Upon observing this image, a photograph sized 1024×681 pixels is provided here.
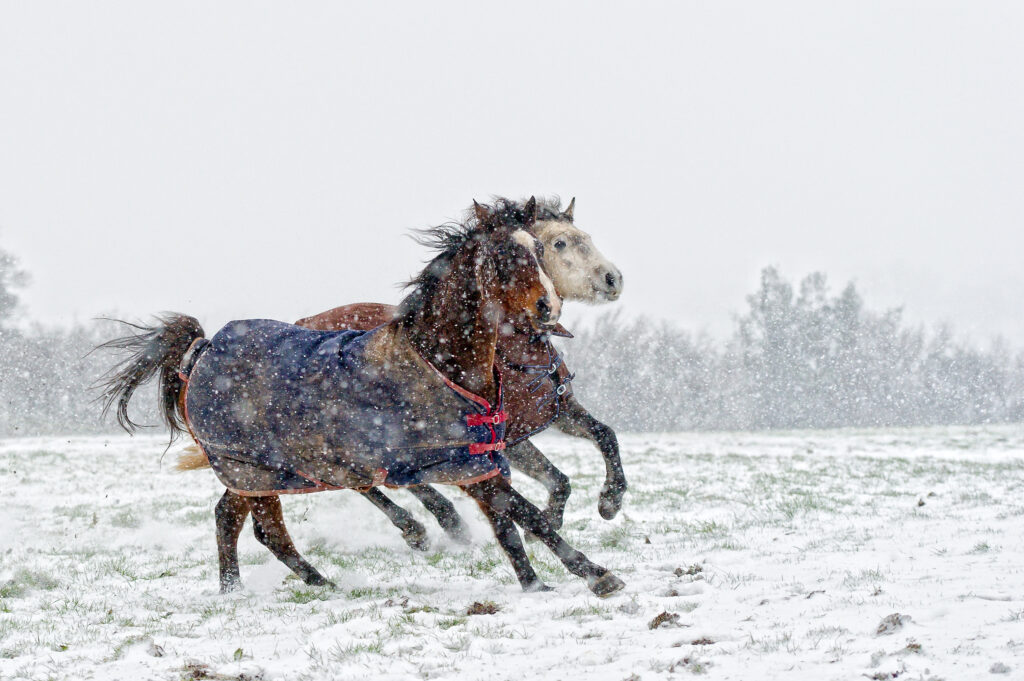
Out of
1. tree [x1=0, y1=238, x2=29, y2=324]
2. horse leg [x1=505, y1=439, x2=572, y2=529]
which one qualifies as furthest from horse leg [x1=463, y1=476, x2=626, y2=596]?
tree [x1=0, y1=238, x2=29, y2=324]

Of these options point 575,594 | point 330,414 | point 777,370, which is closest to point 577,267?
point 330,414

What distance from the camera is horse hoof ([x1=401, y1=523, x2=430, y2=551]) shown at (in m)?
6.29

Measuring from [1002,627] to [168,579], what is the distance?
4.91 metres

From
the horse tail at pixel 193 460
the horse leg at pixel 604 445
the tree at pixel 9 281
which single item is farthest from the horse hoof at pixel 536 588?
the tree at pixel 9 281

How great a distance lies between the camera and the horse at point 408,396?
4500 millimetres

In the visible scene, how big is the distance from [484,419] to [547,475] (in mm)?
1752

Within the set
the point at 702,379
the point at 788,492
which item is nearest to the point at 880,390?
the point at 702,379

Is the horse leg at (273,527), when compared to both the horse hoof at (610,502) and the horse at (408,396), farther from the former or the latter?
the horse hoof at (610,502)

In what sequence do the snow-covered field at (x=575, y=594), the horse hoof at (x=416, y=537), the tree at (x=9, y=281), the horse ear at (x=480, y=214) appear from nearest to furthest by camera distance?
the snow-covered field at (x=575, y=594) < the horse ear at (x=480, y=214) < the horse hoof at (x=416, y=537) < the tree at (x=9, y=281)

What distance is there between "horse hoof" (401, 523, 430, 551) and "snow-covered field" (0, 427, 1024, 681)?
0.25 feet

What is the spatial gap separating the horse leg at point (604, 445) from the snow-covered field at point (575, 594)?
317 mm

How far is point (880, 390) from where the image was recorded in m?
49.5

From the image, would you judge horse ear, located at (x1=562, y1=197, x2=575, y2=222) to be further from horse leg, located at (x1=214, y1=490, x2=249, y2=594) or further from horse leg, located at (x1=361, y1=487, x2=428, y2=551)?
horse leg, located at (x1=214, y1=490, x2=249, y2=594)

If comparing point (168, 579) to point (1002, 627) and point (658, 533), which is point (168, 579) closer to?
point (658, 533)
